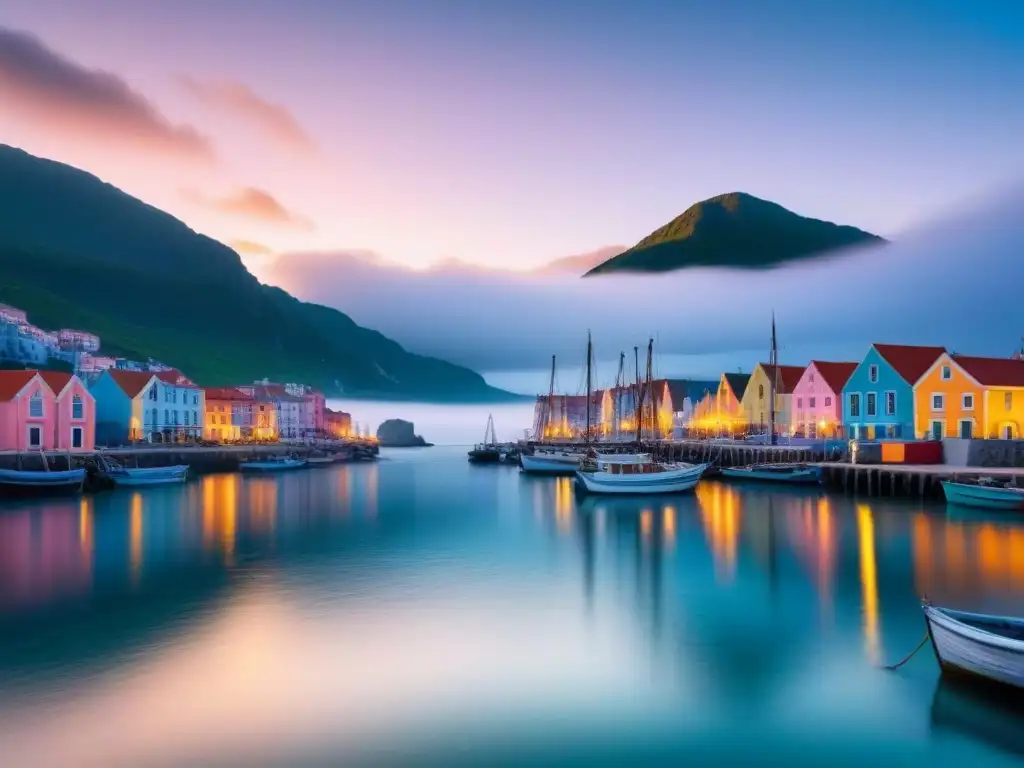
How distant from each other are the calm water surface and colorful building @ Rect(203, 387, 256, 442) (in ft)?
292

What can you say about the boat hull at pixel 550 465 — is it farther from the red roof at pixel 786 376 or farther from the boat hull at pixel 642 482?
the boat hull at pixel 642 482

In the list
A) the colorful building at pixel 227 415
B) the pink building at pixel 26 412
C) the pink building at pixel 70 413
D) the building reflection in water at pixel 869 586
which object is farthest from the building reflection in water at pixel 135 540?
the colorful building at pixel 227 415

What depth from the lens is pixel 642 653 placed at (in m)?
18.7

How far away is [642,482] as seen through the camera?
55.9 meters

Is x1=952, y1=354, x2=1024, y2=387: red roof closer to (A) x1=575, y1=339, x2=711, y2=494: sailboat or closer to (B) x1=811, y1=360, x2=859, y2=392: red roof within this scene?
(B) x1=811, y1=360, x2=859, y2=392: red roof

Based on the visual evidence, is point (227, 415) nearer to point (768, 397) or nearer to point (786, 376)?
point (768, 397)

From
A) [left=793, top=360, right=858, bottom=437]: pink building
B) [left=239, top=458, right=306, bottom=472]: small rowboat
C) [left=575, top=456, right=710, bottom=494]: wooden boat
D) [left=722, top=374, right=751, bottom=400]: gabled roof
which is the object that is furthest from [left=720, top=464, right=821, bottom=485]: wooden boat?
[left=239, top=458, right=306, bottom=472]: small rowboat

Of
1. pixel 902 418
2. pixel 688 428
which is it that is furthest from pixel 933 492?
pixel 688 428

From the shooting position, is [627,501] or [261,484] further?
[261,484]

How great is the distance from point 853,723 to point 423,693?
8.37 meters

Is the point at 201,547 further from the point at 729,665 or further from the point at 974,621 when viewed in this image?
the point at 974,621

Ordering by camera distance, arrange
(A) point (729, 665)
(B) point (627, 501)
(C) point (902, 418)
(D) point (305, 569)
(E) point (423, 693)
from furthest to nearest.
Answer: (C) point (902, 418)
(B) point (627, 501)
(D) point (305, 569)
(A) point (729, 665)
(E) point (423, 693)

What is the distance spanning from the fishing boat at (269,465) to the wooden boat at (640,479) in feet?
165

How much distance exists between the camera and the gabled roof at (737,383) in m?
95.3
